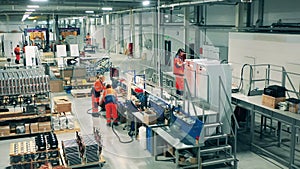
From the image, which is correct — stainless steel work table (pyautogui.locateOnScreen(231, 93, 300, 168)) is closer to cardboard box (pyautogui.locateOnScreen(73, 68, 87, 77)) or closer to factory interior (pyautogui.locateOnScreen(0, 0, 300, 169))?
factory interior (pyautogui.locateOnScreen(0, 0, 300, 169))

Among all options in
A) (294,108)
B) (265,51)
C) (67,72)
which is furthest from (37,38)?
(294,108)

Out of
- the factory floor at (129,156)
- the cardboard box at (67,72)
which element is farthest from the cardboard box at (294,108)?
the cardboard box at (67,72)

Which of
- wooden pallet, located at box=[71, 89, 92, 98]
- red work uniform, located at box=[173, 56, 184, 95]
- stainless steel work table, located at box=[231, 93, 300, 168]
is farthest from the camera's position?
wooden pallet, located at box=[71, 89, 92, 98]

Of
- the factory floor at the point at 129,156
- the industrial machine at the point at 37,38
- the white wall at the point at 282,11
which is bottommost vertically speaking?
the factory floor at the point at 129,156

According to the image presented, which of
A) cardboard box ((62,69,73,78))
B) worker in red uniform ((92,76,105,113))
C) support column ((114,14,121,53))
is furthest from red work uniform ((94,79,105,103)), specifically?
support column ((114,14,121,53))

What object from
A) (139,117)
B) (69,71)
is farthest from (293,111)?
(69,71)

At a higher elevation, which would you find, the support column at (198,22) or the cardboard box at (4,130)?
the support column at (198,22)

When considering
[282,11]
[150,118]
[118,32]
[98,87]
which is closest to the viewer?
[150,118]

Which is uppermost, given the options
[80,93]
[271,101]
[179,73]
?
[179,73]

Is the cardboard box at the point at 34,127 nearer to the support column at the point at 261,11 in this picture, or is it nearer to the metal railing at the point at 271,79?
the metal railing at the point at 271,79

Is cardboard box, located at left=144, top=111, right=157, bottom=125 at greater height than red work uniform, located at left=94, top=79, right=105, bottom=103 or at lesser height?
lesser

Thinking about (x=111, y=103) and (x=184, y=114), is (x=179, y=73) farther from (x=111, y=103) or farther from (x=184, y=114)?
(x=184, y=114)

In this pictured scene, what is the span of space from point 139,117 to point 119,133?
1.02 meters

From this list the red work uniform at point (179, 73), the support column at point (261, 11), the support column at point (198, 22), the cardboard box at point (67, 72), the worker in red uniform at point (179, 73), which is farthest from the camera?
the support column at point (198, 22)
